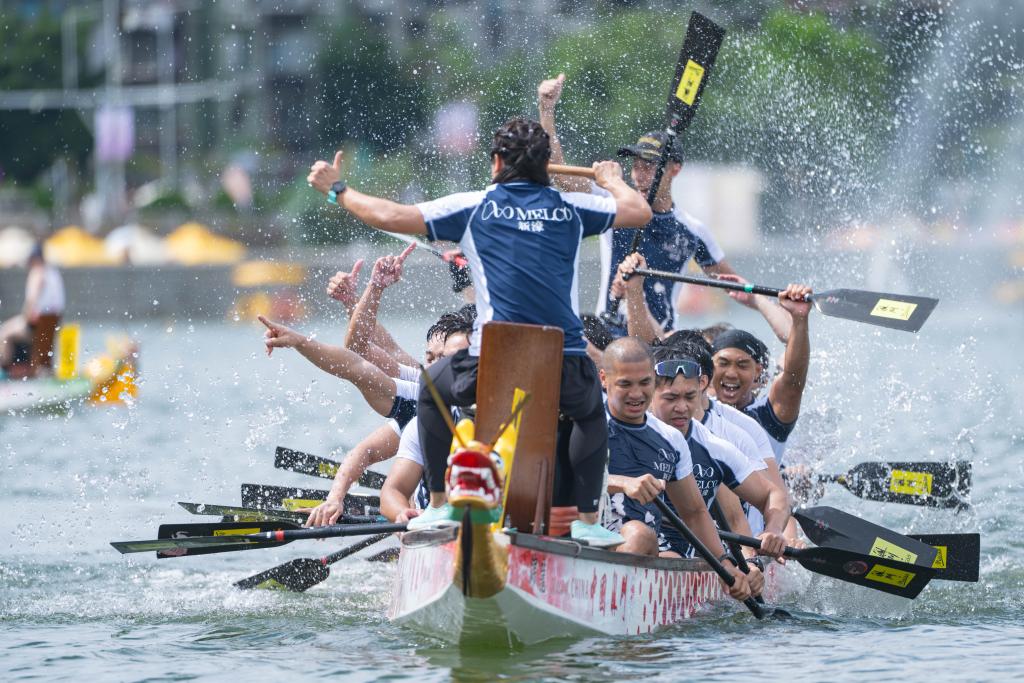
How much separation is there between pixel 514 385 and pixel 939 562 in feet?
10.7

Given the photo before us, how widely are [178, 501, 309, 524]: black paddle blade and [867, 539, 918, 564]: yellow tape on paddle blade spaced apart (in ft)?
9.78

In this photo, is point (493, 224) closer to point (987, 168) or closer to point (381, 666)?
point (381, 666)

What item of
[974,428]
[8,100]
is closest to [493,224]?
[974,428]

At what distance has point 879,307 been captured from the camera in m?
8.62

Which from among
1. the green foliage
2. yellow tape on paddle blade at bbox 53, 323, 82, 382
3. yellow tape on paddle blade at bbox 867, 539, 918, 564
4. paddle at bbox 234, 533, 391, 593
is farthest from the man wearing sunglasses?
the green foliage

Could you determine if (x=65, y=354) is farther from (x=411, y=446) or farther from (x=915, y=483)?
(x=411, y=446)

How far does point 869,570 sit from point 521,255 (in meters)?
2.77

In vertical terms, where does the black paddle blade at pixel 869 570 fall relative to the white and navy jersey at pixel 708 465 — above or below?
below

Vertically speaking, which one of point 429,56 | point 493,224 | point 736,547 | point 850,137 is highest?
point 429,56

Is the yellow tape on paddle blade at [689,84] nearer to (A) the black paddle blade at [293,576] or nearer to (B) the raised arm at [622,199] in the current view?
(B) the raised arm at [622,199]

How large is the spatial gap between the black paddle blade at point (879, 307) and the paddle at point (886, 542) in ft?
3.38

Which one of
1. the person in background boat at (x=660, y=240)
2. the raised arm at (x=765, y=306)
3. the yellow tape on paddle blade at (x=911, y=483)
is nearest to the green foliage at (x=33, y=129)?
the raised arm at (x=765, y=306)

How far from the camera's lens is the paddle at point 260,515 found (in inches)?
328

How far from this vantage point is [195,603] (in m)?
8.72
